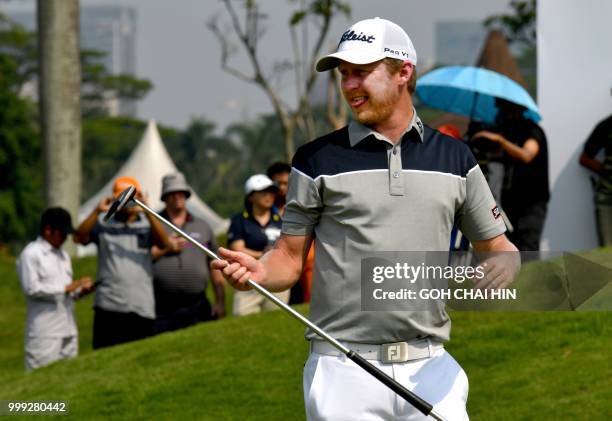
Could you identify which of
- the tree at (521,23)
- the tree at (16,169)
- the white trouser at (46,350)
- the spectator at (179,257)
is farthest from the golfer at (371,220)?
the tree at (16,169)

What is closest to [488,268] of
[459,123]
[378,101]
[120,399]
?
[378,101]

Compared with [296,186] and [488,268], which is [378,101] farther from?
[488,268]

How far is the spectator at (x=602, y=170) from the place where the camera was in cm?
1199

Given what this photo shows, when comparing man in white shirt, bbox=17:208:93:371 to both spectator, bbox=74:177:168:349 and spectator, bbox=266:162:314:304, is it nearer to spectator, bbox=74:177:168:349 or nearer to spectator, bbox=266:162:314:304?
spectator, bbox=74:177:168:349

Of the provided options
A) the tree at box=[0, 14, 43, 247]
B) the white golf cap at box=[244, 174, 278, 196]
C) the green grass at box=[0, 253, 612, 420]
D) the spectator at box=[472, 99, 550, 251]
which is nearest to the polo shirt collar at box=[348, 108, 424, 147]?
the green grass at box=[0, 253, 612, 420]

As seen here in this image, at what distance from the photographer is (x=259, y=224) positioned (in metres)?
10.9

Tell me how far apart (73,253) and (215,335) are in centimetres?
1134

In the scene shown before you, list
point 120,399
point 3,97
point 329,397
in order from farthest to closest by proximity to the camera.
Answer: point 3,97 < point 120,399 < point 329,397

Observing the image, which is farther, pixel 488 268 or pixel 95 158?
pixel 95 158

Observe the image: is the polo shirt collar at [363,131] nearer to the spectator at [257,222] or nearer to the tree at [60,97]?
the spectator at [257,222]

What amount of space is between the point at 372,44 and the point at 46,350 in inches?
289

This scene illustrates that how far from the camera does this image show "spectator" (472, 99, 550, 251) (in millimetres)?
10453

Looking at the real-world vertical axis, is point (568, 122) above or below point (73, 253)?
above

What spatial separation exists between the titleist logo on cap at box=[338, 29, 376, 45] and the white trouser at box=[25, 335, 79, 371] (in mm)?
7143
